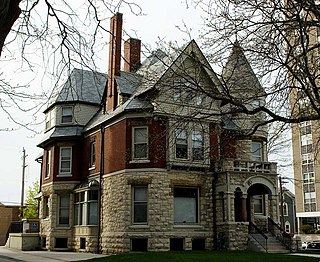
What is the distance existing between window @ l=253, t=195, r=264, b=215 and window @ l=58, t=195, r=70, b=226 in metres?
12.4

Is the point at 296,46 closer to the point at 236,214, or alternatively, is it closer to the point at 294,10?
the point at 294,10

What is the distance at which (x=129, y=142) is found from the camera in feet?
94.5

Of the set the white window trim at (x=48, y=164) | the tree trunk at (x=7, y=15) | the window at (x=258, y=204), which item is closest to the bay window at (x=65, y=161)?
the white window trim at (x=48, y=164)

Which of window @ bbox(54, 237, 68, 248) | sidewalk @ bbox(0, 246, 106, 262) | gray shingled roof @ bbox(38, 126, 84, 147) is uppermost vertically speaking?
gray shingled roof @ bbox(38, 126, 84, 147)

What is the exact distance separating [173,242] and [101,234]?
475 cm

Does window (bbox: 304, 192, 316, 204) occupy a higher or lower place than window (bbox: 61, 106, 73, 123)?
lower

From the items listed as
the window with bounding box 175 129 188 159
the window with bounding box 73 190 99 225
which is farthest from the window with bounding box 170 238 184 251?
the window with bounding box 73 190 99 225

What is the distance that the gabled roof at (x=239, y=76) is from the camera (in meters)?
13.4

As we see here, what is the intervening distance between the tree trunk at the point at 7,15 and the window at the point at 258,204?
2835 cm

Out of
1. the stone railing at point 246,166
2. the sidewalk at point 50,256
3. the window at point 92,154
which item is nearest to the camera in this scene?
the sidewalk at point 50,256

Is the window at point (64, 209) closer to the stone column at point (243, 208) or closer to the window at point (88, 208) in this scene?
the window at point (88, 208)

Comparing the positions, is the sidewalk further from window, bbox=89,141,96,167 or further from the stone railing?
the stone railing

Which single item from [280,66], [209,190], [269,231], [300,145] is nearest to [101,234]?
[209,190]

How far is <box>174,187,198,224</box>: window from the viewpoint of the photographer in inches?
1119
